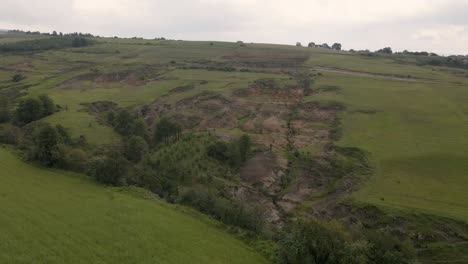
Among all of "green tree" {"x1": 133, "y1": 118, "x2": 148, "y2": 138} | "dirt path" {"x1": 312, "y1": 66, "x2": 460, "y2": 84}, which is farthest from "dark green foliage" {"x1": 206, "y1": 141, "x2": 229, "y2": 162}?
"dirt path" {"x1": 312, "y1": 66, "x2": 460, "y2": 84}

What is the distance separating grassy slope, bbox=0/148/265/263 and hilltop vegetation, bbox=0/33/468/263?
16.6 feet

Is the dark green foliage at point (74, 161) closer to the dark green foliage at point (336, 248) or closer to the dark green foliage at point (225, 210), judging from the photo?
the dark green foliage at point (225, 210)

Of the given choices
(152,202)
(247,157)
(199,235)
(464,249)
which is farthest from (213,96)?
(464,249)

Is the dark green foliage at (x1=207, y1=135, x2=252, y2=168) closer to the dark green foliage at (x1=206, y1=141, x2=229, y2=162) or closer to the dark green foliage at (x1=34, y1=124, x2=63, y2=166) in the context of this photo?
the dark green foliage at (x1=206, y1=141, x2=229, y2=162)

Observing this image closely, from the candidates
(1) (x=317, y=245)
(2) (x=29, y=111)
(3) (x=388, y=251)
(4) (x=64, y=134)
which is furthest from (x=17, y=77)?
(3) (x=388, y=251)

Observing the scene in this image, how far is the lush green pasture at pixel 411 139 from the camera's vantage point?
6188cm

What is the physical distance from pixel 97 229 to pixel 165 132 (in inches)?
1849

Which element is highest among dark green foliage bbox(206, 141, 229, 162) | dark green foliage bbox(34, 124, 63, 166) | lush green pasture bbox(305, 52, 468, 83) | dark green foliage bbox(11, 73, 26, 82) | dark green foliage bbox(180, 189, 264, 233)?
lush green pasture bbox(305, 52, 468, 83)

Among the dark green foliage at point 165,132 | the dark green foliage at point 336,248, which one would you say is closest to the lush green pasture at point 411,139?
the dark green foliage at point 336,248

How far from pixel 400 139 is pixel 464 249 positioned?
4091 centimetres

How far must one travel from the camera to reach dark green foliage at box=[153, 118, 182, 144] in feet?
300

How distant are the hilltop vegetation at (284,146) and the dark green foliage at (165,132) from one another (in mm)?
244

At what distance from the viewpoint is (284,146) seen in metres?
87.8

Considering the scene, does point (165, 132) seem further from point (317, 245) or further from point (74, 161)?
point (317, 245)
